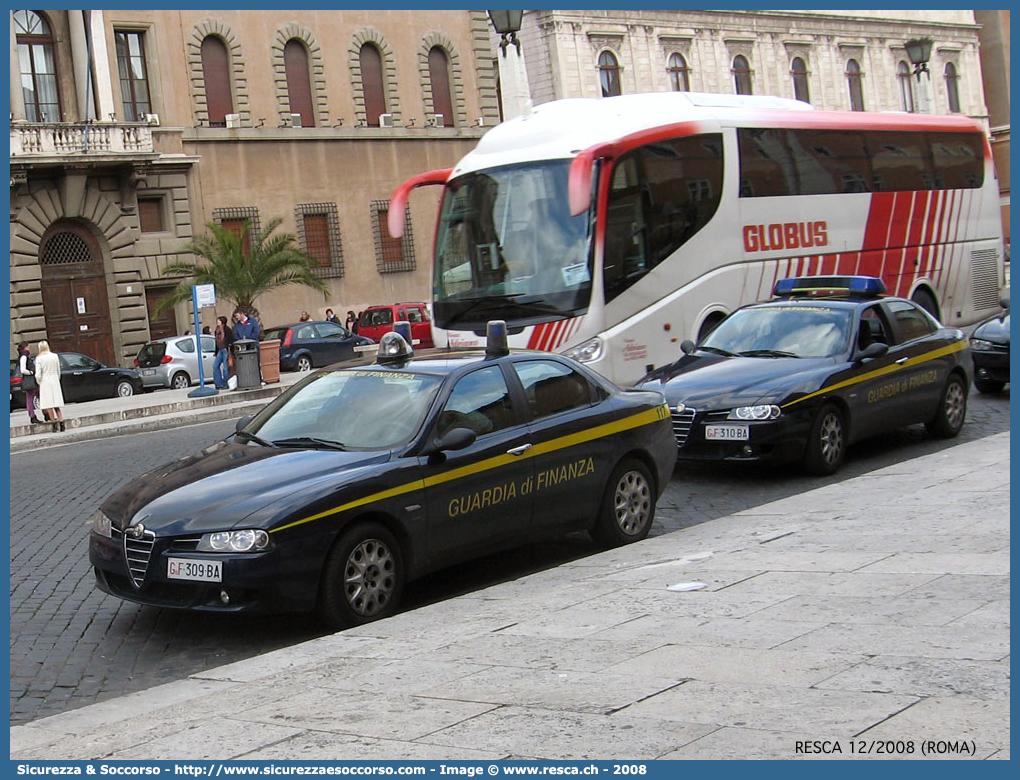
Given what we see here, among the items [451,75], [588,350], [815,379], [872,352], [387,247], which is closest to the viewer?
[815,379]

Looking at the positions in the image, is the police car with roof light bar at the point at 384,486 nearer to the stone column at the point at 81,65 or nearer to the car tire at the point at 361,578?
the car tire at the point at 361,578

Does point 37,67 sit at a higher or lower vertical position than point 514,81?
higher

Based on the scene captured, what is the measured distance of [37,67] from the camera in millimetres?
38219

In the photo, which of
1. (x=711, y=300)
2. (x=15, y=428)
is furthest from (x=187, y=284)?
(x=711, y=300)

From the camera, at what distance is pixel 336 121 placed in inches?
1756

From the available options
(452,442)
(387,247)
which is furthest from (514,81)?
(452,442)

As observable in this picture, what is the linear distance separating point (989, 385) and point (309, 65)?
3077 centimetres

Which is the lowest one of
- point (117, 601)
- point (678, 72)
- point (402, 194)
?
point (117, 601)

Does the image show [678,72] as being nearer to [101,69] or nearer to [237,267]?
[237,267]

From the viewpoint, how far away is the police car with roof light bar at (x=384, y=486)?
743 cm

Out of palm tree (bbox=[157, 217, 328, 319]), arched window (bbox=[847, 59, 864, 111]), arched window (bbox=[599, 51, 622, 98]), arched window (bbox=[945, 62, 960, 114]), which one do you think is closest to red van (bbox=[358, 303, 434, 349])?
palm tree (bbox=[157, 217, 328, 319])

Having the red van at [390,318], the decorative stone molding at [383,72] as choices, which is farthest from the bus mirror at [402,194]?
the decorative stone molding at [383,72]

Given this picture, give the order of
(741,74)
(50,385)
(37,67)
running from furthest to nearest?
(741,74) < (37,67) < (50,385)

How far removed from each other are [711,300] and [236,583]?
12.4 m
